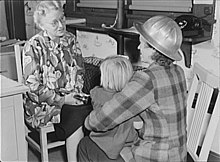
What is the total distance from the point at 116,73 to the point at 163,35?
0.92 ft

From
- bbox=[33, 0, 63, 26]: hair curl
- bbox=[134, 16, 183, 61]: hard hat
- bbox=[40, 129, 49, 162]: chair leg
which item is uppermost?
bbox=[33, 0, 63, 26]: hair curl

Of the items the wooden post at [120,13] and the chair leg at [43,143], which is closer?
the chair leg at [43,143]

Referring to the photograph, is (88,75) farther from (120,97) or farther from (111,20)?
(120,97)

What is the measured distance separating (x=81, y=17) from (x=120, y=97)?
193 cm

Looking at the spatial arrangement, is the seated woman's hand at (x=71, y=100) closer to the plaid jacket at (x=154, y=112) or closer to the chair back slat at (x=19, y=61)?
the chair back slat at (x=19, y=61)

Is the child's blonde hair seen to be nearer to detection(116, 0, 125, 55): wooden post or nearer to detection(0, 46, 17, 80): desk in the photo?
detection(116, 0, 125, 55): wooden post

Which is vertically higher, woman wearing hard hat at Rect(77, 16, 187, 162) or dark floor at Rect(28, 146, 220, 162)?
woman wearing hard hat at Rect(77, 16, 187, 162)

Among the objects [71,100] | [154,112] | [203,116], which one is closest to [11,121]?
[71,100]

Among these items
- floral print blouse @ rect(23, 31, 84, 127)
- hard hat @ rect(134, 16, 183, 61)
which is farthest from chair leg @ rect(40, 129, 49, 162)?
hard hat @ rect(134, 16, 183, 61)

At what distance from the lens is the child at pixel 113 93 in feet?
5.41

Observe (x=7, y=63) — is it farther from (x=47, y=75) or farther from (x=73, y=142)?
(x=73, y=142)

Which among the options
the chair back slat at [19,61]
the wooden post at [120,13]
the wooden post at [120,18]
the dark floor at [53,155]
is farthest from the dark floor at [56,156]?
the wooden post at [120,13]

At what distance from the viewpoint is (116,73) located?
164cm

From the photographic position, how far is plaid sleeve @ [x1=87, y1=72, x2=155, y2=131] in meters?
1.53
